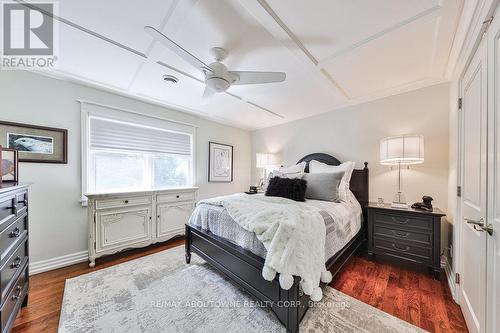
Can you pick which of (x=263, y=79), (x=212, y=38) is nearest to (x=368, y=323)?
(x=263, y=79)

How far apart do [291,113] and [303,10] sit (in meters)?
2.32

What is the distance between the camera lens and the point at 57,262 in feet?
7.70

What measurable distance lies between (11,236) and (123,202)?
1362 mm

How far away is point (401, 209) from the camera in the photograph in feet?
7.52

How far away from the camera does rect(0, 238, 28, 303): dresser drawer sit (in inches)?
42.9

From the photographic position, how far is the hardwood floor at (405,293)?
151cm

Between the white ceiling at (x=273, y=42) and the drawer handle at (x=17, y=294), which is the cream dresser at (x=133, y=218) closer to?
the drawer handle at (x=17, y=294)

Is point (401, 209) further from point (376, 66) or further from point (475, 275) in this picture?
point (376, 66)

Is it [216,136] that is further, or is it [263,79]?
[216,136]

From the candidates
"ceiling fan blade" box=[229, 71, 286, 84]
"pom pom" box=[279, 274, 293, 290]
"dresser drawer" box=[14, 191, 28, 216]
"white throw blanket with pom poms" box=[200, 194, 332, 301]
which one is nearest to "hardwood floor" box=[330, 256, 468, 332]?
"white throw blanket with pom poms" box=[200, 194, 332, 301]

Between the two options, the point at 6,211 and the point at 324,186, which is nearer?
the point at 6,211

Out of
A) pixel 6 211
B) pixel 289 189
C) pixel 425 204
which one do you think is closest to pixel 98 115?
pixel 6 211

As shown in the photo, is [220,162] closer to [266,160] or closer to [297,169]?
[266,160]

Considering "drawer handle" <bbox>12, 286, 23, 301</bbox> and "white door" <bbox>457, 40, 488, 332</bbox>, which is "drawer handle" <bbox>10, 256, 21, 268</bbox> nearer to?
"drawer handle" <bbox>12, 286, 23, 301</bbox>
